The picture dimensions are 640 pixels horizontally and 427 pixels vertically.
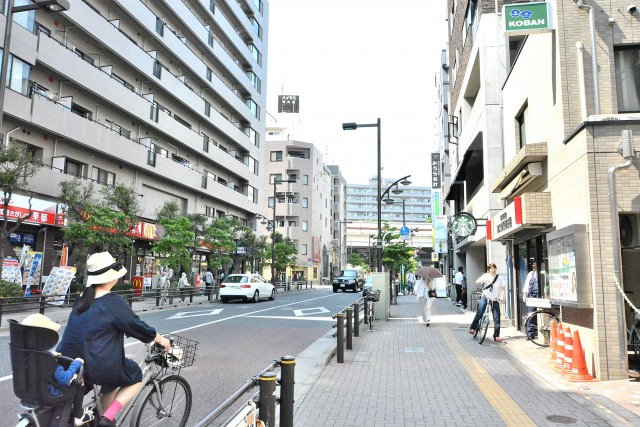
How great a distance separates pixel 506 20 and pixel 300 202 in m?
62.5

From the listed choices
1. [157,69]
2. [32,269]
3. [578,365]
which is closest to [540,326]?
[578,365]

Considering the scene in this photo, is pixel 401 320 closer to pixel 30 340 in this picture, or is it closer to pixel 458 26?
pixel 30 340

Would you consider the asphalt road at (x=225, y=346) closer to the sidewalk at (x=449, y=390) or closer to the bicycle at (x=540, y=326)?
the sidewalk at (x=449, y=390)

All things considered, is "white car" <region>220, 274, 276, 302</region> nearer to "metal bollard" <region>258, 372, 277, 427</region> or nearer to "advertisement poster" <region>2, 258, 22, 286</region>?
"advertisement poster" <region>2, 258, 22, 286</region>

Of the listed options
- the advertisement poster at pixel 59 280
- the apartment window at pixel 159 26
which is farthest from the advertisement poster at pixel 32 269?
the apartment window at pixel 159 26

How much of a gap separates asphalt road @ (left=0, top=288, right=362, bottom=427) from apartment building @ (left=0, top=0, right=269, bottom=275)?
33.4 ft

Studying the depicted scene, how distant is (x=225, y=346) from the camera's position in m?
10.2

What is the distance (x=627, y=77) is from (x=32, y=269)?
2166 cm

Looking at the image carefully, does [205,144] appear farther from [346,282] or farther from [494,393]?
[494,393]

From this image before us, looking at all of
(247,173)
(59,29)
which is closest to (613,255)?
(59,29)

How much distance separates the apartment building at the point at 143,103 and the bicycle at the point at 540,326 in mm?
18931

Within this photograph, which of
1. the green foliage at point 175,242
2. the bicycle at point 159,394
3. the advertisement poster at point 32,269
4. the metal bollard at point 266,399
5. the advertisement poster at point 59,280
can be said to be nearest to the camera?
the metal bollard at point 266,399

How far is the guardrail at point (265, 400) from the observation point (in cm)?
287

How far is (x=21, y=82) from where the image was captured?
19.3m
